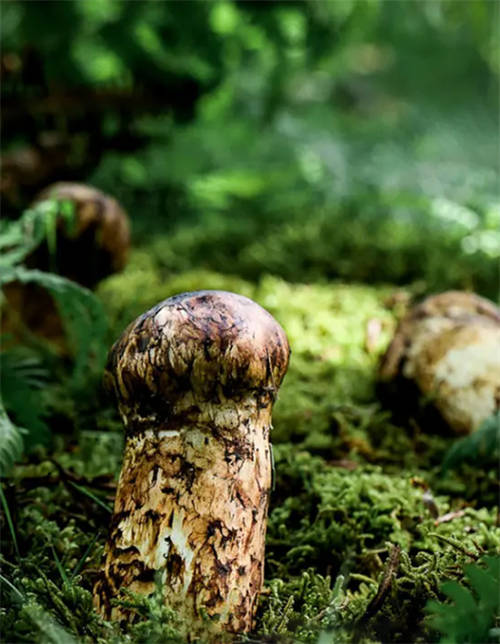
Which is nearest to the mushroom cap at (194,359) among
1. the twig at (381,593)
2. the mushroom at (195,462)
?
the mushroom at (195,462)

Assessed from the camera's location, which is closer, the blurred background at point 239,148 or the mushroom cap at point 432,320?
the mushroom cap at point 432,320

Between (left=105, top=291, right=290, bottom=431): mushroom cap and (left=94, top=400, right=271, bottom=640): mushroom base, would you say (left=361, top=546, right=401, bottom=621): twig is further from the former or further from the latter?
(left=105, top=291, right=290, bottom=431): mushroom cap

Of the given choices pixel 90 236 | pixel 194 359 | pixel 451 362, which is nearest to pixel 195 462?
pixel 194 359

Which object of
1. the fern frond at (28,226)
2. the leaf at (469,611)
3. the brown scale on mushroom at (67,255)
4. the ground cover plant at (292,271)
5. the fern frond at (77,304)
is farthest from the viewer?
the brown scale on mushroom at (67,255)

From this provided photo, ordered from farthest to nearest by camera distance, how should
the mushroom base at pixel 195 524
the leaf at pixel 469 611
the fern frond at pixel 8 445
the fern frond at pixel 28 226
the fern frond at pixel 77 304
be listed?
1. the fern frond at pixel 28 226
2. the fern frond at pixel 77 304
3. the fern frond at pixel 8 445
4. the mushroom base at pixel 195 524
5. the leaf at pixel 469 611

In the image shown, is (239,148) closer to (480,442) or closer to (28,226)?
(28,226)

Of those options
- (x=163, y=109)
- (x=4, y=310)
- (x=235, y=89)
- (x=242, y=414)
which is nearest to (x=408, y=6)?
(x=235, y=89)

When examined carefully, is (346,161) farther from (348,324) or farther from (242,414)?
(242,414)

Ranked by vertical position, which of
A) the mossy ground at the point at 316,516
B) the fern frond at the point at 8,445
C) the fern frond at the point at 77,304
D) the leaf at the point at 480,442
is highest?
the fern frond at the point at 77,304

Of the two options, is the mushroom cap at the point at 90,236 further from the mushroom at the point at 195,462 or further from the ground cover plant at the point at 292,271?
the mushroom at the point at 195,462
